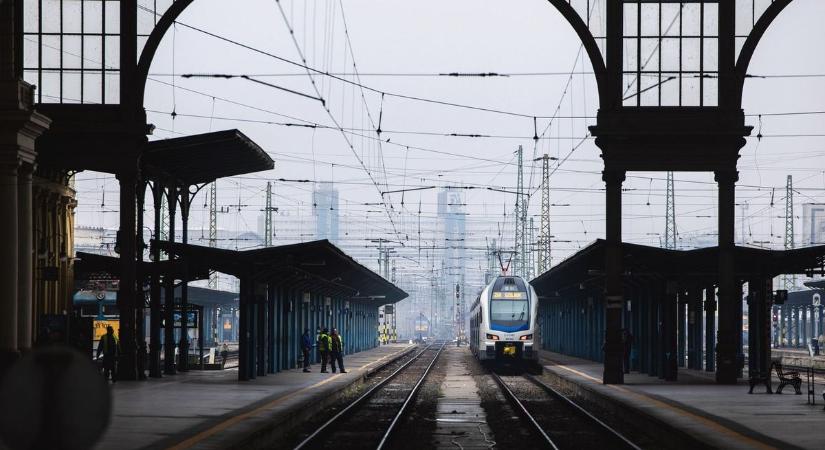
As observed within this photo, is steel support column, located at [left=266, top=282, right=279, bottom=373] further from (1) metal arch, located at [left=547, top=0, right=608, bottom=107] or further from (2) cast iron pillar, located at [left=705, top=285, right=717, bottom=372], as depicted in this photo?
(2) cast iron pillar, located at [left=705, top=285, right=717, bottom=372]

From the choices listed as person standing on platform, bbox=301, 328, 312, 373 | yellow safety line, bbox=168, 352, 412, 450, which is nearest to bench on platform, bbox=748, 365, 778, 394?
yellow safety line, bbox=168, 352, 412, 450

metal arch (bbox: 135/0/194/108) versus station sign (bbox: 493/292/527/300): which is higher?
metal arch (bbox: 135/0/194/108)

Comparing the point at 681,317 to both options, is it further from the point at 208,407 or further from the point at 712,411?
the point at 208,407

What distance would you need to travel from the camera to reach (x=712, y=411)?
22328 mm

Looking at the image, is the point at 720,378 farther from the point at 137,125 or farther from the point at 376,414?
→ the point at 137,125

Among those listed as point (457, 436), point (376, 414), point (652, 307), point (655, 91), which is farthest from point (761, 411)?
point (652, 307)

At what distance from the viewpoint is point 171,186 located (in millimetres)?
35469

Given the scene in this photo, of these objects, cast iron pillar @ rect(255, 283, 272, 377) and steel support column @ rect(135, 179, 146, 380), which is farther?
cast iron pillar @ rect(255, 283, 272, 377)

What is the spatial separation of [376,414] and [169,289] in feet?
37.2

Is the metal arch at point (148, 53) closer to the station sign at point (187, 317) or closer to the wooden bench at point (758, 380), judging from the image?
the station sign at point (187, 317)

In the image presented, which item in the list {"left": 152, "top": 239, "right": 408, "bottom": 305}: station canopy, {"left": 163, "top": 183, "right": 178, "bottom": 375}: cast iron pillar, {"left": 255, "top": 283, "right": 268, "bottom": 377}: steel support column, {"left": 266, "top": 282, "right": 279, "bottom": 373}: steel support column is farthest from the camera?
{"left": 266, "top": 282, "right": 279, "bottom": 373}: steel support column

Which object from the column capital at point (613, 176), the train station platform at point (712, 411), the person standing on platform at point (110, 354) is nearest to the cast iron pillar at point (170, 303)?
the person standing on platform at point (110, 354)

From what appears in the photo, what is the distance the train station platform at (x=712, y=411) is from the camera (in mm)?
17406

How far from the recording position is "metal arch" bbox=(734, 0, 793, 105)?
97.8ft
